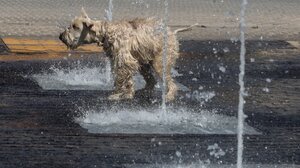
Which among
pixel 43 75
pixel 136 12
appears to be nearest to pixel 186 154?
pixel 43 75

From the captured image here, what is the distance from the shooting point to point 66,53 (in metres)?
14.6

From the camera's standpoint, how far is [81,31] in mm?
10680

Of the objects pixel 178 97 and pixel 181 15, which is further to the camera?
pixel 181 15

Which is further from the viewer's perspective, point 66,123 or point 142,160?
point 66,123

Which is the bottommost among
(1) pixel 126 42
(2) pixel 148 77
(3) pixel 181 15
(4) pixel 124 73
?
(3) pixel 181 15

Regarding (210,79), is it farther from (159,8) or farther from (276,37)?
(159,8)

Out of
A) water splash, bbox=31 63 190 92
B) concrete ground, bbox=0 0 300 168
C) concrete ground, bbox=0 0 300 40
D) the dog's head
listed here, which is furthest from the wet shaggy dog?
concrete ground, bbox=0 0 300 40

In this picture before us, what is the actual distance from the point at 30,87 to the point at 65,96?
0.71 m

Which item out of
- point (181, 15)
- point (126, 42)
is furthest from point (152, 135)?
point (181, 15)

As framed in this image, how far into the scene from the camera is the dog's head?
34.8ft

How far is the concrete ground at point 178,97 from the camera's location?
8320 millimetres

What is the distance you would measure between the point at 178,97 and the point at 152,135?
216cm

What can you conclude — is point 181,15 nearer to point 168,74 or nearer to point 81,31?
point 168,74

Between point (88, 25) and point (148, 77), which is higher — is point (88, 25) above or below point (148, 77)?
above
